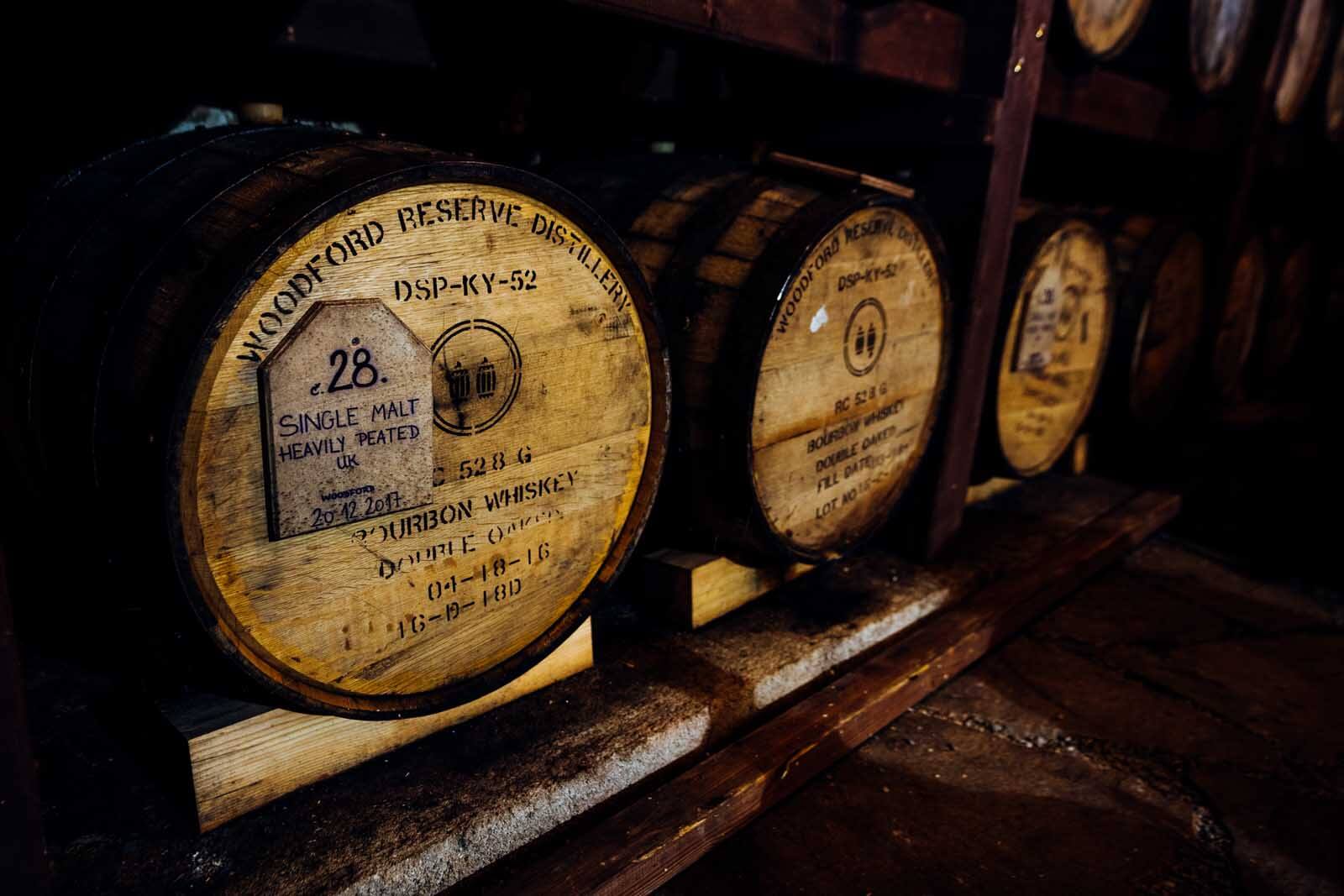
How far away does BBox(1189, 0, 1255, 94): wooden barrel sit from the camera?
3.65m

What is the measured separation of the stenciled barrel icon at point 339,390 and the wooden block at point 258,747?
20cm

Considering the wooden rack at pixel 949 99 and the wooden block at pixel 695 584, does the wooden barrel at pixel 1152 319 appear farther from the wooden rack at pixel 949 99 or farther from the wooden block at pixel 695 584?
the wooden block at pixel 695 584

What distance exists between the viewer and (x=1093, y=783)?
2143 millimetres

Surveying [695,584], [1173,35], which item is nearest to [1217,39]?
[1173,35]

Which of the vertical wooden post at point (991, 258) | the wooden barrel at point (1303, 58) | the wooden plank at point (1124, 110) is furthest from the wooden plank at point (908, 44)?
the wooden barrel at point (1303, 58)

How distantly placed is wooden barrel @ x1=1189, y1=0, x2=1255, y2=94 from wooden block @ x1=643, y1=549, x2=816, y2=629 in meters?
3.18

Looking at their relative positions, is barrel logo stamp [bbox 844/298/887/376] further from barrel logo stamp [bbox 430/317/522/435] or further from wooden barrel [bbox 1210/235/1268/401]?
wooden barrel [bbox 1210/235/1268/401]

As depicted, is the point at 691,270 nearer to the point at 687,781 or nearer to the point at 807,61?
the point at 807,61

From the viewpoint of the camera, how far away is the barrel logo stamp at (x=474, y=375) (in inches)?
57.0

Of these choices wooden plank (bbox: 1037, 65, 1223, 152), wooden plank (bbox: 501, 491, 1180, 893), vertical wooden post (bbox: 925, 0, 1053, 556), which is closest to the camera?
wooden plank (bbox: 501, 491, 1180, 893)

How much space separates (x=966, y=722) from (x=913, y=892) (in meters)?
0.72

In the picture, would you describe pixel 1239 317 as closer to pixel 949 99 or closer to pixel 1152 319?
pixel 1152 319

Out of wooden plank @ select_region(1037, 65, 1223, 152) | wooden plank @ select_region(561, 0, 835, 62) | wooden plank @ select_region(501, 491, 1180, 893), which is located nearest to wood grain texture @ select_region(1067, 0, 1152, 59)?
wooden plank @ select_region(1037, 65, 1223, 152)

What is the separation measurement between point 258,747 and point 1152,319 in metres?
3.91
